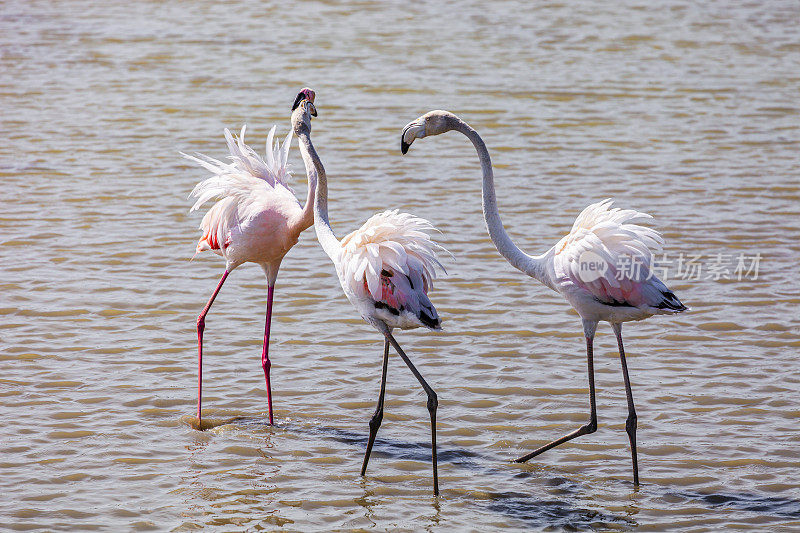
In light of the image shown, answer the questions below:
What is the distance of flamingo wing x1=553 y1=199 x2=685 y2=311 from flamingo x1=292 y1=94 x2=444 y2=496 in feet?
2.26

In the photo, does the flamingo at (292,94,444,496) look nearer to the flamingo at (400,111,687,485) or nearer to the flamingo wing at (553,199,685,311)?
the flamingo at (400,111,687,485)

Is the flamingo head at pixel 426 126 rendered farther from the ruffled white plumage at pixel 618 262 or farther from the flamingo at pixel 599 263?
the ruffled white plumage at pixel 618 262

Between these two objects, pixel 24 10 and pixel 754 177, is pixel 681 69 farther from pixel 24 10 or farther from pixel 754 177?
pixel 24 10

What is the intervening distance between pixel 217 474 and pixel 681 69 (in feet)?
33.4

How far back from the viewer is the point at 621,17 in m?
17.2

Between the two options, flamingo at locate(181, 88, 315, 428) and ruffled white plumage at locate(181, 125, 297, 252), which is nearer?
flamingo at locate(181, 88, 315, 428)

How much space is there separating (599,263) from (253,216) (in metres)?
2.06

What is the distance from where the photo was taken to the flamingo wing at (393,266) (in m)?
5.42

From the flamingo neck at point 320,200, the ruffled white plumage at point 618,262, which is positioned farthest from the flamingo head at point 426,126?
the ruffled white plumage at point 618,262

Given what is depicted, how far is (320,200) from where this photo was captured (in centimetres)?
592

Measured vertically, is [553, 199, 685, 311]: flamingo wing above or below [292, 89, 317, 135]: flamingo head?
below

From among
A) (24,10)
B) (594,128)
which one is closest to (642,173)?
(594,128)

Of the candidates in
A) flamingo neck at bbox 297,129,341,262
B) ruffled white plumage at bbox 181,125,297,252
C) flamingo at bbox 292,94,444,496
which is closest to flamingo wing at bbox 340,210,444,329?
flamingo at bbox 292,94,444,496

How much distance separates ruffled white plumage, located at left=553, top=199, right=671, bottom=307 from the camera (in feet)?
17.8
